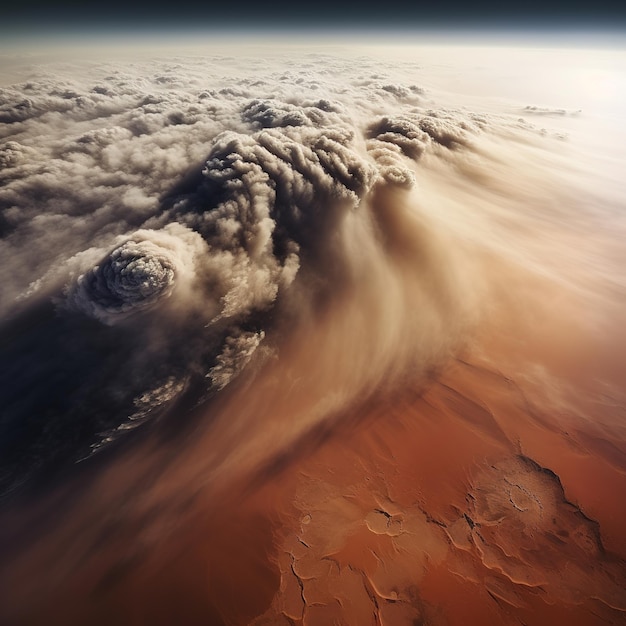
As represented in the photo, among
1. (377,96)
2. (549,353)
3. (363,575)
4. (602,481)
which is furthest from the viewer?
(377,96)

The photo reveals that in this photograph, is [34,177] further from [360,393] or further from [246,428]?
[360,393]

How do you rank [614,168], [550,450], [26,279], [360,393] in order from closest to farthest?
[550,450] < [360,393] < [26,279] < [614,168]

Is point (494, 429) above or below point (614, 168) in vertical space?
below

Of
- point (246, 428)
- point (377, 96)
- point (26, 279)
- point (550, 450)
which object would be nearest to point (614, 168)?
point (377, 96)

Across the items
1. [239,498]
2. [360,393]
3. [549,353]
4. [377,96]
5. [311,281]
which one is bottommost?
[239,498]

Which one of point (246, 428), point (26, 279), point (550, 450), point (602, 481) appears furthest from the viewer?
point (26, 279)

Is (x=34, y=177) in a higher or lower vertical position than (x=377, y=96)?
lower

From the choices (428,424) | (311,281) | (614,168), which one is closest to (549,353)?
(428,424)

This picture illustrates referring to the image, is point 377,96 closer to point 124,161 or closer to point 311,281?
point 124,161

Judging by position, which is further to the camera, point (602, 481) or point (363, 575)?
point (602, 481)
